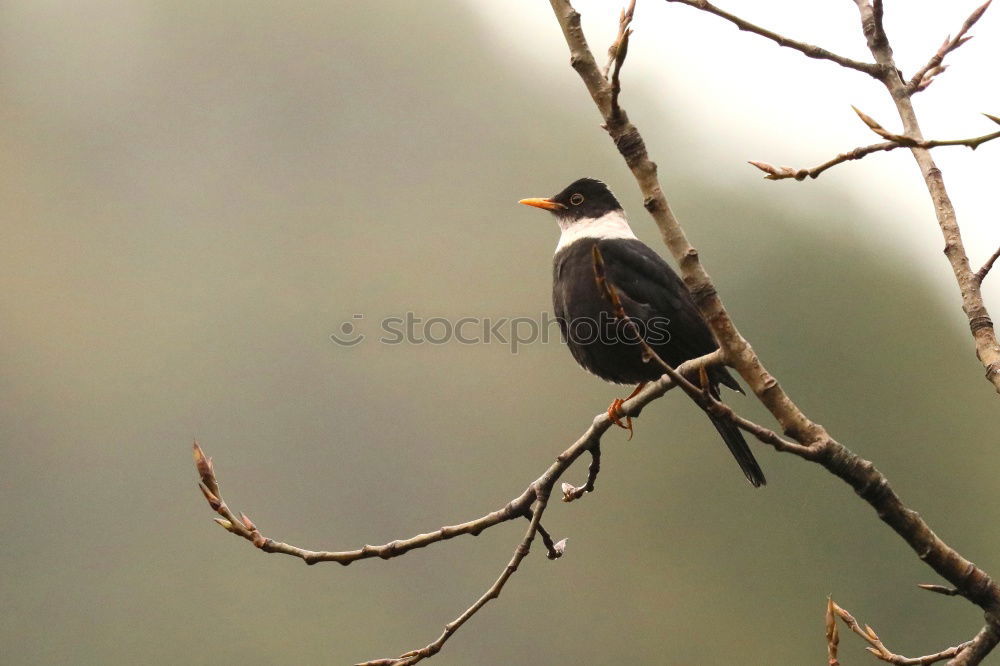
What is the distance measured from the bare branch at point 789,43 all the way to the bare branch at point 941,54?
169mm

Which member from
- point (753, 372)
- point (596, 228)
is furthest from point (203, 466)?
point (596, 228)

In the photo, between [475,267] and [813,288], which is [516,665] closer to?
[813,288]

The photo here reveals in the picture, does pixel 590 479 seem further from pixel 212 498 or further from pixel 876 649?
pixel 212 498

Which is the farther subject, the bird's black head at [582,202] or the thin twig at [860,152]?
the bird's black head at [582,202]

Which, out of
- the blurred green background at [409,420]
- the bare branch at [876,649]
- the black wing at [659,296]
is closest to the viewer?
the bare branch at [876,649]

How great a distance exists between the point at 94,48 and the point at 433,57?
2072 cm

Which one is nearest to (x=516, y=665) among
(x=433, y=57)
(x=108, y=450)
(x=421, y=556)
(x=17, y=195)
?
(x=421, y=556)

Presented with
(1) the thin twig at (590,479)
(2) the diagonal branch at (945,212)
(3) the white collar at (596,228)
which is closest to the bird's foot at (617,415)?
(1) the thin twig at (590,479)

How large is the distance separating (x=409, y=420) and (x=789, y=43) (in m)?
35.3

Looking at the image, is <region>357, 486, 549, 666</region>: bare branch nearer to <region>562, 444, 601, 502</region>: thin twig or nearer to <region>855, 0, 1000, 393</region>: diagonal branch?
<region>562, 444, 601, 502</region>: thin twig

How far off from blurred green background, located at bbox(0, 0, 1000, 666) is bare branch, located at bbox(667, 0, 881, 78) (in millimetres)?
23054

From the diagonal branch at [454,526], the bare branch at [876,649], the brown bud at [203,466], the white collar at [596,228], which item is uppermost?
the white collar at [596,228]

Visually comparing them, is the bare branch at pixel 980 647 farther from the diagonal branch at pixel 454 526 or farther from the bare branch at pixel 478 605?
the bare branch at pixel 478 605

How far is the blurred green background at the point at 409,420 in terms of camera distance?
29.7 metres
